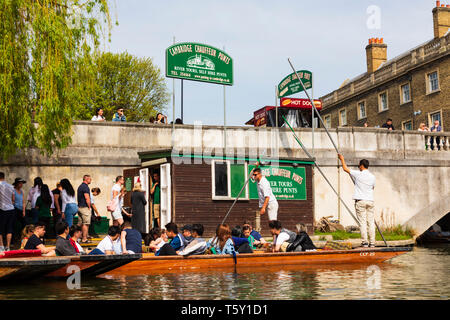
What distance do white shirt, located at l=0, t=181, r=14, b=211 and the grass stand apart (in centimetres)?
1122

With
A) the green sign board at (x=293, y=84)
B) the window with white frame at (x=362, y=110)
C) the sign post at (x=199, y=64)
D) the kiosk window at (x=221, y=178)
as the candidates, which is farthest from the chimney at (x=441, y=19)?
the kiosk window at (x=221, y=178)

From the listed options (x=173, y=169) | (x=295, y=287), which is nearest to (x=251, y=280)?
(x=295, y=287)

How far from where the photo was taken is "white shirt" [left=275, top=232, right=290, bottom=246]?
1304 cm

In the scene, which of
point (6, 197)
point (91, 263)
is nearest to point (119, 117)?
point (6, 197)

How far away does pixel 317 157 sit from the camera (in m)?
23.5

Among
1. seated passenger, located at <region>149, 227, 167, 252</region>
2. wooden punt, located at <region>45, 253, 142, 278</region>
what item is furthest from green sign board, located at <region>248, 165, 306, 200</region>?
wooden punt, located at <region>45, 253, 142, 278</region>

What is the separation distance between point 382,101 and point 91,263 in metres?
33.6

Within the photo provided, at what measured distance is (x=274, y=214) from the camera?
1517cm

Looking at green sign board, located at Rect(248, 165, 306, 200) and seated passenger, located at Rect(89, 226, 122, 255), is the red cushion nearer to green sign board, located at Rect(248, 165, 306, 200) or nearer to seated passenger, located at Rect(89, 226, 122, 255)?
seated passenger, located at Rect(89, 226, 122, 255)

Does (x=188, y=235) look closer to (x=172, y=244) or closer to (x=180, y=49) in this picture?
(x=172, y=244)
